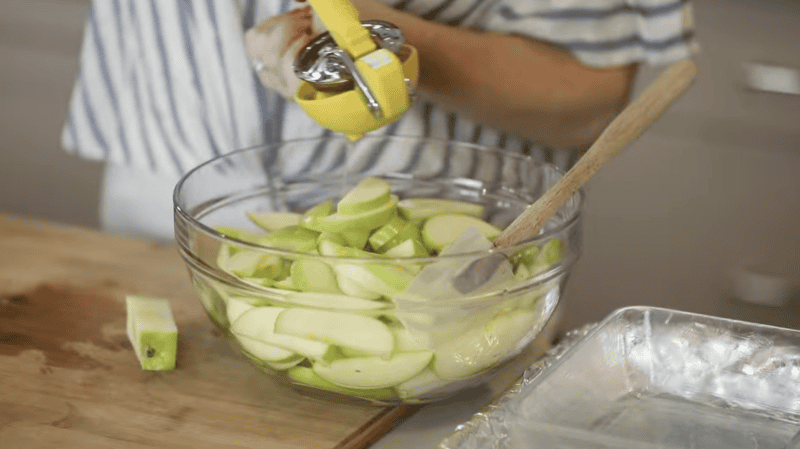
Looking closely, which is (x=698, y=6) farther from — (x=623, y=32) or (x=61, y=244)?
(x=61, y=244)

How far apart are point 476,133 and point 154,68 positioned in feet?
1.60

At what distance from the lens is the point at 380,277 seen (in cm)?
51

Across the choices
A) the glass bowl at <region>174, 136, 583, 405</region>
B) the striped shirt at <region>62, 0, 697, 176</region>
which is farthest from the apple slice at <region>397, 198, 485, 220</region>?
the striped shirt at <region>62, 0, 697, 176</region>

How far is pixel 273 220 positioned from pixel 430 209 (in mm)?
136

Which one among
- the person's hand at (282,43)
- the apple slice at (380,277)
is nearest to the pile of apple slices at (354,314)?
the apple slice at (380,277)

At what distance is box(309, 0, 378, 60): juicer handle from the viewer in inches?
23.7

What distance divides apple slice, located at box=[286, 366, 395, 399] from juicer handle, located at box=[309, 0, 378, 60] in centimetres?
23

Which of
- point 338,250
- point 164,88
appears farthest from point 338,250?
point 164,88

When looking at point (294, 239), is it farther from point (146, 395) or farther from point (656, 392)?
point (656, 392)

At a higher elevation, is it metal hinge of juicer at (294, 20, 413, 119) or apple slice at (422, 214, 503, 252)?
metal hinge of juicer at (294, 20, 413, 119)

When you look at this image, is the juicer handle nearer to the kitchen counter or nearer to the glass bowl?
the glass bowl

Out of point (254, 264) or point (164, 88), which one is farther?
point (164, 88)

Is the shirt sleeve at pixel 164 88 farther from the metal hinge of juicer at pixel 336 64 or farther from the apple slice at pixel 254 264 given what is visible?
the apple slice at pixel 254 264

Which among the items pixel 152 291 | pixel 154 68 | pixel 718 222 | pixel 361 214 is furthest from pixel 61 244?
pixel 718 222
